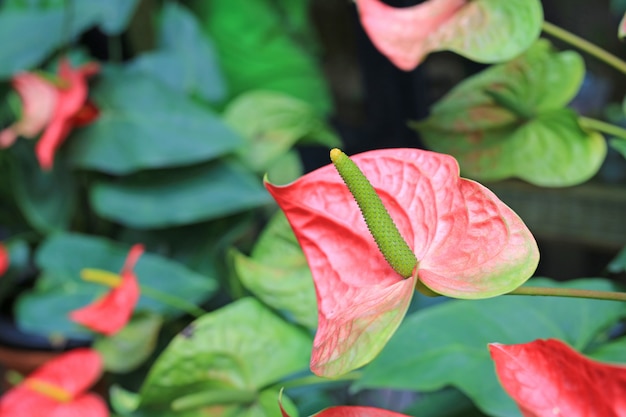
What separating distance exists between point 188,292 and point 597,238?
589 millimetres

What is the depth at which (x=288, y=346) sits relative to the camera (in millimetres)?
452

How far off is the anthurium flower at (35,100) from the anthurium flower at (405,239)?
23.1 inches

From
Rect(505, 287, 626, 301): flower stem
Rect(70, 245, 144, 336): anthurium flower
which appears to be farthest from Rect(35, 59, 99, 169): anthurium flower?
Rect(505, 287, 626, 301): flower stem

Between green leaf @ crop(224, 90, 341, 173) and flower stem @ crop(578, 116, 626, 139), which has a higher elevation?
flower stem @ crop(578, 116, 626, 139)

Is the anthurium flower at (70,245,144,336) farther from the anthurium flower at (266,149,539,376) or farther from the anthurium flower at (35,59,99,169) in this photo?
the anthurium flower at (266,149,539,376)

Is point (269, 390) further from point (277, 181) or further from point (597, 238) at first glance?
point (597, 238)

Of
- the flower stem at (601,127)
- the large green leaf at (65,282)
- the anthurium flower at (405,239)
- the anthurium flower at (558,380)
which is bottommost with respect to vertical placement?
the large green leaf at (65,282)

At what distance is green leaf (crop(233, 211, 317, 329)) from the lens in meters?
0.43

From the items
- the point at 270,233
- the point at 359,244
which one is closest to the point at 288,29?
the point at 270,233

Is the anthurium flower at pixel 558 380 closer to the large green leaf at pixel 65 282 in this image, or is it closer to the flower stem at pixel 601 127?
the flower stem at pixel 601 127

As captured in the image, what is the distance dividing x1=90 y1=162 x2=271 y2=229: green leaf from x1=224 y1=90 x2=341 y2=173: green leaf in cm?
3

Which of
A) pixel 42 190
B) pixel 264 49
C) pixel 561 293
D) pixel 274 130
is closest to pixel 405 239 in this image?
pixel 561 293

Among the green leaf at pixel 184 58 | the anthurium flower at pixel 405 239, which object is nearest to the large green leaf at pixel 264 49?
the green leaf at pixel 184 58

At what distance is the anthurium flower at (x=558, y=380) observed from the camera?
9.0 inches
